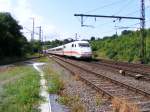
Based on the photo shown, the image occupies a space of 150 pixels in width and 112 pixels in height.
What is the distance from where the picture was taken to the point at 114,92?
650 inches

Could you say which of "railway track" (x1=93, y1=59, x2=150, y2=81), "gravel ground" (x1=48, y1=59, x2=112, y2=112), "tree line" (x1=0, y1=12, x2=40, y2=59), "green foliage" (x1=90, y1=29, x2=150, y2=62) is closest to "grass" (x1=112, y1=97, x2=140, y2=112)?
"gravel ground" (x1=48, y1=59, x2=112, y2=112)

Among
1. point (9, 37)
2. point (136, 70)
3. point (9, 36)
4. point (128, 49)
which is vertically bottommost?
point (136, 70)

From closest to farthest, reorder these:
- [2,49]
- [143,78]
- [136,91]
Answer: [136,91], [143,78], [2,49]

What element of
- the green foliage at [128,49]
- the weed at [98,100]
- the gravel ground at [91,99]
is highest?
the green foliage at [128,49]

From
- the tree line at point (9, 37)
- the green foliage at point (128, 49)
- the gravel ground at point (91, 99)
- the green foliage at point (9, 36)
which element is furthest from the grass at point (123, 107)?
the green foliage at point (9, 36)

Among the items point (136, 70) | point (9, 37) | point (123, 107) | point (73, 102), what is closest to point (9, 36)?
point (9, 37)

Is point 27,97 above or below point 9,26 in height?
below

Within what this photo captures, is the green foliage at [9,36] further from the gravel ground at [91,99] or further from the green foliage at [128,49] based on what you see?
the gravel ground at [91,99]

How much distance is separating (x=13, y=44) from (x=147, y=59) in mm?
35280

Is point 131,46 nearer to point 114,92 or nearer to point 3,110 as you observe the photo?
point 114,92

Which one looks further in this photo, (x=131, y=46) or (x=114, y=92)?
(x=131, y=46)

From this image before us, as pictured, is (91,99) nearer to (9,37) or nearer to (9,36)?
(9,36)

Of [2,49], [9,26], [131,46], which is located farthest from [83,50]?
[9,26]

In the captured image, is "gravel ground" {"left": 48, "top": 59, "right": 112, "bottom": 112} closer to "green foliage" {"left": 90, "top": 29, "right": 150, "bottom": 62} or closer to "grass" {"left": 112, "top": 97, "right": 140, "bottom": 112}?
"grass" {"left": 112, "top": 97, "right": 140, "bottom": 112}
